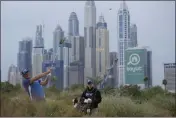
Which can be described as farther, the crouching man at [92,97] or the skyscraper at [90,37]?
the skyscraper at [90,37]

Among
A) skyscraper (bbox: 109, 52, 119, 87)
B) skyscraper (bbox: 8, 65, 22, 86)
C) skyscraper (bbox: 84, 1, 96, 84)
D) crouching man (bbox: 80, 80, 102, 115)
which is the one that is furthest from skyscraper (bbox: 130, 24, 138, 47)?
crouching man (bbox: 80, 80, 102, 115)

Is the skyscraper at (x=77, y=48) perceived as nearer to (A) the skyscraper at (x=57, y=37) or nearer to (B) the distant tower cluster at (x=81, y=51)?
(B) the distant tower cluster at (x=81, y=51)

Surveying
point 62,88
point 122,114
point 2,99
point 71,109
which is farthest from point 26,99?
point 62,88

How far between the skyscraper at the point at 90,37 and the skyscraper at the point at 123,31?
1.15 m

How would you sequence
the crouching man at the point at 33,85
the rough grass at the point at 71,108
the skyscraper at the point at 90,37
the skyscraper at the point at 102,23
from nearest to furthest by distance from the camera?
1. the rough grass at the point at 71,108
2. the crouching man at the point at 33,85
3. the skyscraper at the point at 102,23
4. the skyscraper at the point at 90,37

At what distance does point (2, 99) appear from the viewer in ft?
39.5

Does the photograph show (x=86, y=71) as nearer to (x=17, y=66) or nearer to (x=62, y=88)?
(x=62, y=88)

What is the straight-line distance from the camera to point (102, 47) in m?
16.9

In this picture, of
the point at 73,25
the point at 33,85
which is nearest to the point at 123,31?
the point at 73,25

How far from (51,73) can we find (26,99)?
A: 374cm

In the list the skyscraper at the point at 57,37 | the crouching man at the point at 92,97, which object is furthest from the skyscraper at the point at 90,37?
the crouching man at the point at 92,97

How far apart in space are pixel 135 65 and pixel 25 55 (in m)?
5.27

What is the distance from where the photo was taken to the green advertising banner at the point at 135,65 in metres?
17.9

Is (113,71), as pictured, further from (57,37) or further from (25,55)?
(25,55)
